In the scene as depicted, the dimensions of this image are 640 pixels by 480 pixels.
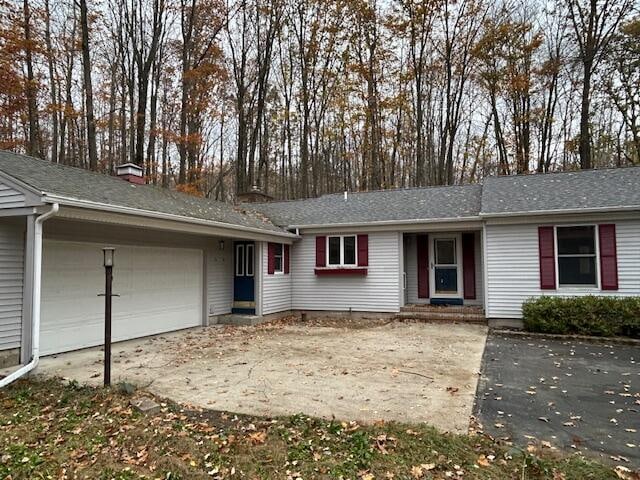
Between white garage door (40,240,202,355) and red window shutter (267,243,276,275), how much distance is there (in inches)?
71.3

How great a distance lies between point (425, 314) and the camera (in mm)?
10789

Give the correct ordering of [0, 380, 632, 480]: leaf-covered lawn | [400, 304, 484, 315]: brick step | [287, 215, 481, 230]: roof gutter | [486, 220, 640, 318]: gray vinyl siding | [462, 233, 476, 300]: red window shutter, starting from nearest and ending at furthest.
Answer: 1. [0, 380, 632, 480]: leaf-covered lawn
2. [486, 220, 640, 318]: gray vinyl siding
3. [287, 215, 481, 230]: roof gutter
4. [400, 304, 484, 315]: brick step
5. [462, 233, 476, 300]: red window shutter

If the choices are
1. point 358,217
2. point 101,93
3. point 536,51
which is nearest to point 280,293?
point 358,217

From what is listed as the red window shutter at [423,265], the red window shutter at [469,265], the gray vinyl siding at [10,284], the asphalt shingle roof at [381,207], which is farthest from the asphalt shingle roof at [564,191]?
the gray vinyl siding at [10,284]

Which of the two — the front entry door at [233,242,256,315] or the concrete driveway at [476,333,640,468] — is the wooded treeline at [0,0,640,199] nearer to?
the front entry door at [233,242,256,315]

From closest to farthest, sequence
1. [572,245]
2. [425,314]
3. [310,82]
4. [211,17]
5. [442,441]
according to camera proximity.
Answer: [442,441] → [572,245] → [425,314] → [211,17] → [310,82]

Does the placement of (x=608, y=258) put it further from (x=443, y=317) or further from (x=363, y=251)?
(x=363, y=251)

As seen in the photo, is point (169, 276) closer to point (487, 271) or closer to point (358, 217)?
point (358, 217)

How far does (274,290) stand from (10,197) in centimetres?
668

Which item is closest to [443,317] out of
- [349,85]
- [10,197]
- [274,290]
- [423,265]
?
[423,265]

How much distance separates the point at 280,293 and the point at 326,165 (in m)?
12.8

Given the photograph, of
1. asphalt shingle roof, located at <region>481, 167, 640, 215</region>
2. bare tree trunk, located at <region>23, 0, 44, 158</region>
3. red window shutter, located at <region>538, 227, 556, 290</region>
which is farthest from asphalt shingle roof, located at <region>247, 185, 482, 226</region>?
bare tree trunk, located at <region>23, 0, 44, 158</region>

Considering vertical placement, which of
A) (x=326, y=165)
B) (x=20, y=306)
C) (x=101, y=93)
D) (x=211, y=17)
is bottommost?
(x=20, y=306)

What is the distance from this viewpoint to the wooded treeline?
669 inches
